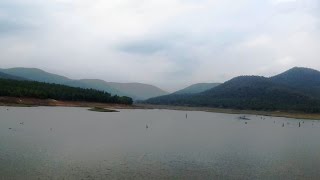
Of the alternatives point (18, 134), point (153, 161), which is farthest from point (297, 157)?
point (18, 134)

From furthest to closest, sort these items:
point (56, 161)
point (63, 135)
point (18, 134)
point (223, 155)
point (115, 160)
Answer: point (63, 135), point (18, 134), point (223, 155), point (115, 160), point (56, 161)

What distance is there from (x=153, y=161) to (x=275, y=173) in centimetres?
1632

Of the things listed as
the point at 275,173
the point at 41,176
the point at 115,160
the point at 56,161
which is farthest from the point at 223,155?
the point at 41,176

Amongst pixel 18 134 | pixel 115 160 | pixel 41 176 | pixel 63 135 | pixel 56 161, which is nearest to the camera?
pixel 41 176

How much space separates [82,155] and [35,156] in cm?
671

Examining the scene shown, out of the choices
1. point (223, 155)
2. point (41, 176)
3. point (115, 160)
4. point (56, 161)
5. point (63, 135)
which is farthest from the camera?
point (63, 135)

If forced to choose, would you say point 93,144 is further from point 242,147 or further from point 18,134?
point 242,147

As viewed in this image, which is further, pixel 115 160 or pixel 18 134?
pixel 18 134

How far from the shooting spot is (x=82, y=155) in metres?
54.3

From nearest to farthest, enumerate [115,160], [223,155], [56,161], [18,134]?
[56,161], [115,160], [223,155], [18,134]

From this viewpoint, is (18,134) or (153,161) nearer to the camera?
(153,161)

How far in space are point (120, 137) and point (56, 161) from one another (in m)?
32.0

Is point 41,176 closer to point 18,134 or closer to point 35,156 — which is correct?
point 35,156

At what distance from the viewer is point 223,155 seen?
63.4 meters
